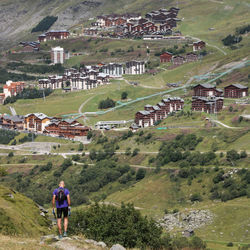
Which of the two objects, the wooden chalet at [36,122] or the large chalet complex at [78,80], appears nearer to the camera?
the wooden chalet at [36,122]

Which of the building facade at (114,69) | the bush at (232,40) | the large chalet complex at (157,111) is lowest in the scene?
the large chalet complex at (157,111)

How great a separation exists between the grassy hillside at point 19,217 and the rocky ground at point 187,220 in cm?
2111

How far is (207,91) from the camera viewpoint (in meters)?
119

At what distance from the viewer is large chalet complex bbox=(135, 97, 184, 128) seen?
116188mm

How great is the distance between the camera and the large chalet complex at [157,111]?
116 meters

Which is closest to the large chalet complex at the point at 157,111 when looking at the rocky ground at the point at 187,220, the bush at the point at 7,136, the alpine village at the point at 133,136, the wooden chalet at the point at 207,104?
the alpine village at the point at 133,136

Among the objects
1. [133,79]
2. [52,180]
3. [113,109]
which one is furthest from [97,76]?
[52,180]

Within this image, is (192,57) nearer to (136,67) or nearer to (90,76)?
(136,67)

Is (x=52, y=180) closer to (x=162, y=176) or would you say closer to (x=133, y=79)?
(x=162, y=176)

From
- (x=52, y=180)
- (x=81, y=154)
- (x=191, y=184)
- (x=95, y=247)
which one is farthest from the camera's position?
(x=81, y=154)

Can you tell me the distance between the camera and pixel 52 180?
96000 mm

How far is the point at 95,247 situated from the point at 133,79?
126 meters

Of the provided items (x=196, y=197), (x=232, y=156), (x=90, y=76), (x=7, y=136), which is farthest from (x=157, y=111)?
(x=196, y=197)

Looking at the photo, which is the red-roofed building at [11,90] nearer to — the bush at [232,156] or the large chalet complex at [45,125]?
the large chalet complex at [45,125]
